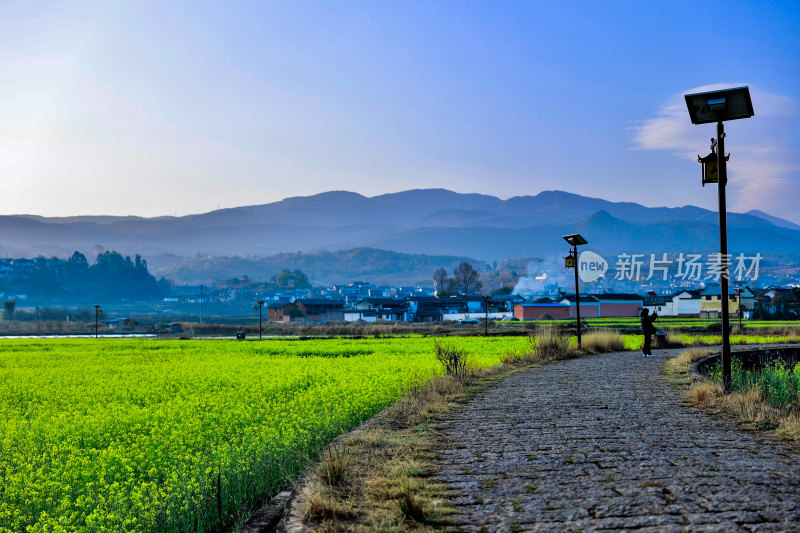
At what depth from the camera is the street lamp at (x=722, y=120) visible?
984 centimetres

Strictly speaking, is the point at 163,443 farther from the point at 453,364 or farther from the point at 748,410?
the point at 748,410

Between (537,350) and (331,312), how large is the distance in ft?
299

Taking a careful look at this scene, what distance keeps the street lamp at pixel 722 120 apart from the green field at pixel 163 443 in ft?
17.9

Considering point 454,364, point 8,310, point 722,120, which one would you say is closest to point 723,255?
point 722,120

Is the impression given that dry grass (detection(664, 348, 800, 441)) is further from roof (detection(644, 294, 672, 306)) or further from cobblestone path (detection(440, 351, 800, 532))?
roof (detection(644, 294, 672, 306))

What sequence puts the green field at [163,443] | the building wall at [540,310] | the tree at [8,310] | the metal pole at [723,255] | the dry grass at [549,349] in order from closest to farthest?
the green field at [163,443]
the metal pole at [723,255]
the dry grass at [549,349]
the building wall at [540,310]
the tree at [8,310]

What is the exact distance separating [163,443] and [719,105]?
30.3ft

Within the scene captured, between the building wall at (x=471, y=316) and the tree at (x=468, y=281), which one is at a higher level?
the tree at (x=468, y=281)

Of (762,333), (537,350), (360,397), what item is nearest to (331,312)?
(762,333)

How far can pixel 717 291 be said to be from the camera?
82.2 m

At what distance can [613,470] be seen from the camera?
17.5 ft

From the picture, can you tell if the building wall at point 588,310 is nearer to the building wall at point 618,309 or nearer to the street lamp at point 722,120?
the building wall at point 618,309

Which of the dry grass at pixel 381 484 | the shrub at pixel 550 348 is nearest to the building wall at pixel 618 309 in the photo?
the shrub at pixel 550 348

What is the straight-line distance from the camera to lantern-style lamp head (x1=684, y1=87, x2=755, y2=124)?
9.80 m
